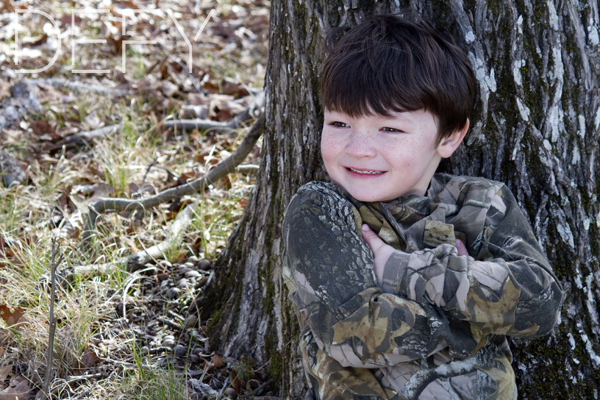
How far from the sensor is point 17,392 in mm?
2469

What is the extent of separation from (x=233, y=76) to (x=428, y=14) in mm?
3844

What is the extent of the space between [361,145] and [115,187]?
8.34 ft

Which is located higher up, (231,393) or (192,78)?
(192,78)

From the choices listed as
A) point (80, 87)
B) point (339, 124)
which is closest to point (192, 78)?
point (80, 87)

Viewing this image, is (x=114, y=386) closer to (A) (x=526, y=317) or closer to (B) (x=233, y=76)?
(A) (x=526, y=317)

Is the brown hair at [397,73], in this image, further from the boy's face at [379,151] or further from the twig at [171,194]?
the twig at [171,194]

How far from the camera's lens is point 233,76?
570 cm

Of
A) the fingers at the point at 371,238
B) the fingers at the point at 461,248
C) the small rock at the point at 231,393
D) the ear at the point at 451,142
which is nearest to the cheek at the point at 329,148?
the fingers at the point at 371,238

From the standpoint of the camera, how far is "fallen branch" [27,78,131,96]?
5.17m

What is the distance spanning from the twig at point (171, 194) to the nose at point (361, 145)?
4.89 feet

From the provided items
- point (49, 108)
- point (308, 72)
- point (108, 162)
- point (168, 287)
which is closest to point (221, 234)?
point (168, 287)

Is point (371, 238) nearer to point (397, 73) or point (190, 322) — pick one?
point (397, 73)

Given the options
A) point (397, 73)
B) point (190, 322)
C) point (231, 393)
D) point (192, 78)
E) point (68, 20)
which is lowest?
point (231, 393)

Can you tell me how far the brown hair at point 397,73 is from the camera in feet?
5.76
